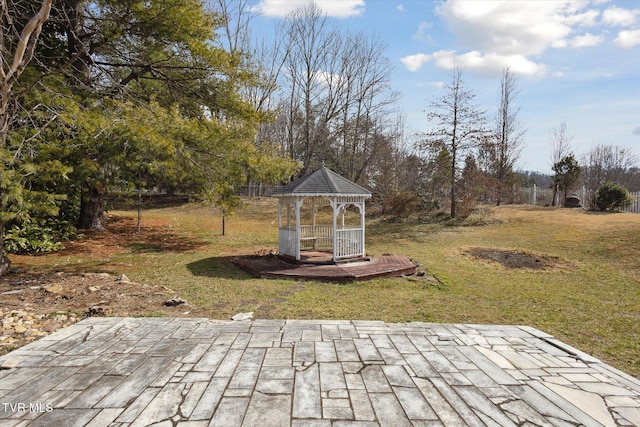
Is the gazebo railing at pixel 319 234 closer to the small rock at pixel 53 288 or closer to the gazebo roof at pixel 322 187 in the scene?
the gazebo roof at pixel 322 187

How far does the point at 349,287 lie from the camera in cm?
734

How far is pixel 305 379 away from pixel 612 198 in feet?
65.3

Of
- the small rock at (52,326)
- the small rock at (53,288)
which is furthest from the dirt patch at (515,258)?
the small rock at (53,288)

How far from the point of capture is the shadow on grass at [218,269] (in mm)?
8242

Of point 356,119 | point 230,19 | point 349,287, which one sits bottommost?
point 349,287

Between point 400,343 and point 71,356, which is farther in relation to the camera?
point 400,343

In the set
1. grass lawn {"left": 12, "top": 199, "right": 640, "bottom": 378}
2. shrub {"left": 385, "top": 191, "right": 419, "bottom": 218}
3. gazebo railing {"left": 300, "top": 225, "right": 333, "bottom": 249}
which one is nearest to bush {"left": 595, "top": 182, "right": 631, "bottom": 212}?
grass lawn {"left": 12, "top": 199, "right": 640, "bottom": 378}

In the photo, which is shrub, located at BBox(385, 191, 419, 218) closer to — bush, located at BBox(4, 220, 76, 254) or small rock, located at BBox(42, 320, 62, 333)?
bush, located at BBox(4, 220, 76, 254)

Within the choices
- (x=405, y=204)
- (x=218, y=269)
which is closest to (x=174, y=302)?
(x=218, y=269)

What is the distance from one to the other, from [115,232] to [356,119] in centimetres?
1811

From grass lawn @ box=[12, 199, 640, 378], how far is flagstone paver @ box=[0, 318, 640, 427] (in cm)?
95

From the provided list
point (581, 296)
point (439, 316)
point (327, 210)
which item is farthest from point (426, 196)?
point (439, 316)

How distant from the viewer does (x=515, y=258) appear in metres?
10.5

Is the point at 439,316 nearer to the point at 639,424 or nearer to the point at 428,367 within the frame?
the point at 428,367
